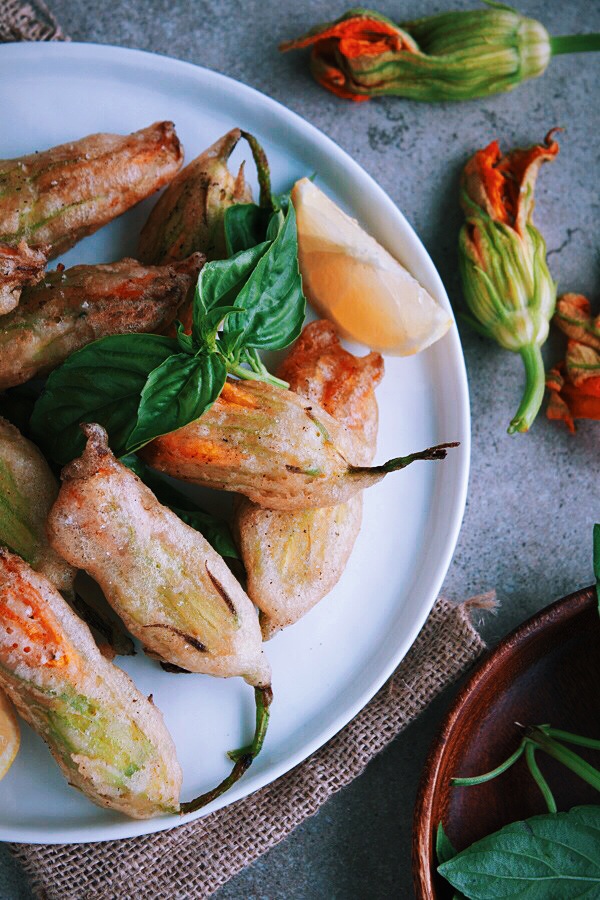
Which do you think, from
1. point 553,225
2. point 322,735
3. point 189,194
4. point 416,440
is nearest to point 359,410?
point 416,440

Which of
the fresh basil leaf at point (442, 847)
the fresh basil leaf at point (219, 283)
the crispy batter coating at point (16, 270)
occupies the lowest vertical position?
the fresh basil leaf at point (442, 847)

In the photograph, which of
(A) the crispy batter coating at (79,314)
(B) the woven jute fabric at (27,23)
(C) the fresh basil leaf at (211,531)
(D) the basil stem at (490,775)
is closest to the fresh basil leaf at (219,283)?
(A) the crispy batter coating at (79,314)

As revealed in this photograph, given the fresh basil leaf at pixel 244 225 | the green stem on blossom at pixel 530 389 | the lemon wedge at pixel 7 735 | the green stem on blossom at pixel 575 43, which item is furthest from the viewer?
the green stem on blossom at pixel 575 43

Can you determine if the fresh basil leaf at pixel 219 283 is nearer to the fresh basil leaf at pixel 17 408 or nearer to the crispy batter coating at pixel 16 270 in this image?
the crispy batter coating at pixel 16 270

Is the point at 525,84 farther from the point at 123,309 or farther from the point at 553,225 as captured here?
the point at 123,309

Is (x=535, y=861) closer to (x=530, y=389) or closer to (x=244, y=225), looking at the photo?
(x=530, y=389)

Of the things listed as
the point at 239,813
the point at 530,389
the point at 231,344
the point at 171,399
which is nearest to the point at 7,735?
the point at 239,813
